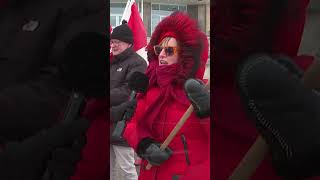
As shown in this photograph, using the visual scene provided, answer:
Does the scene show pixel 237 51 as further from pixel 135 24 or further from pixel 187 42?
pixel 135 24

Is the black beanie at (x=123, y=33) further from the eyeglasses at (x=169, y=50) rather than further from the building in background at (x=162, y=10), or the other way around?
the eyeglasses at (x=169, y=50)

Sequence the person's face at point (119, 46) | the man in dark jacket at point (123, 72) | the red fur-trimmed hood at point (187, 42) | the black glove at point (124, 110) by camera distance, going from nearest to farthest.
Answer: the red fur-trimmed hood at point (187, 42), the black glove at point (124, 110), the man in dark jacket at point (123, 72), the person's face at point (119, 46)

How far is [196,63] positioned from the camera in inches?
70.5

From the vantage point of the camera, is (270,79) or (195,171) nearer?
(270,79)

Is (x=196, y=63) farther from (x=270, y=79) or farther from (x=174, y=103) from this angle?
(x=270, y=79)
